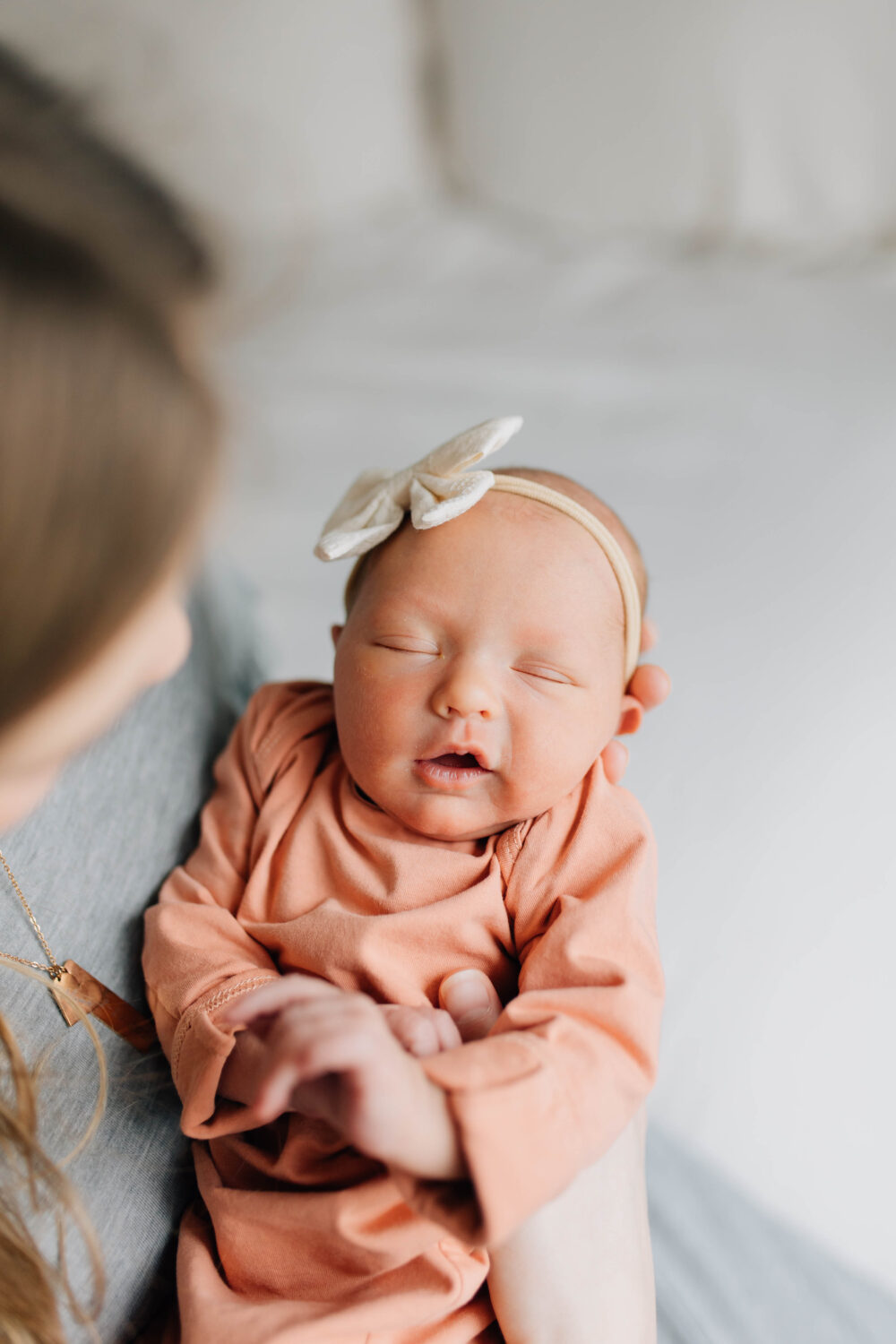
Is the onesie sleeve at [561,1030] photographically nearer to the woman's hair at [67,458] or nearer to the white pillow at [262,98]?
the woman's hair at [67,458]

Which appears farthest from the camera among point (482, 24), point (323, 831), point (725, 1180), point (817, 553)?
point (482, 24)

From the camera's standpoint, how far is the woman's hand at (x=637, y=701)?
109 centimetres

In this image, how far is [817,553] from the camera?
170 centimetres

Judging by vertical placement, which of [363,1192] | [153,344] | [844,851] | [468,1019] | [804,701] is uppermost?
[153,344]

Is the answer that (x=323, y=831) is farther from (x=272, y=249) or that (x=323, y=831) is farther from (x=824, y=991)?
(x=272, y=249)

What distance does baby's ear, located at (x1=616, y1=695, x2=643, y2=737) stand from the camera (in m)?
1.10

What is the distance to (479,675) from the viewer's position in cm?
95

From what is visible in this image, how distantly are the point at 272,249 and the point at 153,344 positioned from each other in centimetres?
257

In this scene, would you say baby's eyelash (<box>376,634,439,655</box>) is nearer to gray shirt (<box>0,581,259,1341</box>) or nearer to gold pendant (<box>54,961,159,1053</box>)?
gray shirt (<box>0,581,259,1341</box>)

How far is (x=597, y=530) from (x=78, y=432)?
0.60 metres

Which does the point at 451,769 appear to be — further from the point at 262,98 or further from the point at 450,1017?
the point at 262,98

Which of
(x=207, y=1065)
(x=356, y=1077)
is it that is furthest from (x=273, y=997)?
(x=207, y=1065)

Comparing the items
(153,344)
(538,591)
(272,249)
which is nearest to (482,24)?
(272,249)

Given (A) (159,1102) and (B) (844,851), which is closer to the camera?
(A) (159,1102)
